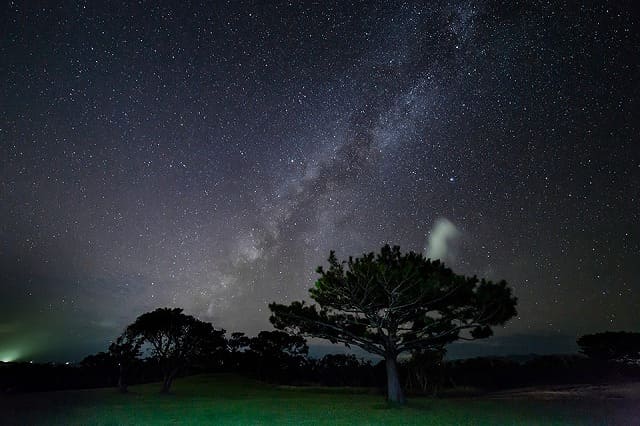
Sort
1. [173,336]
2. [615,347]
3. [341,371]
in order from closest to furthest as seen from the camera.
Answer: [173,336]
[615,347]
[341,371]

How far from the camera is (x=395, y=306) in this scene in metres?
27.1

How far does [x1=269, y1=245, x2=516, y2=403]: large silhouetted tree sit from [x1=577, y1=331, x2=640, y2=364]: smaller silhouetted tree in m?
42.0

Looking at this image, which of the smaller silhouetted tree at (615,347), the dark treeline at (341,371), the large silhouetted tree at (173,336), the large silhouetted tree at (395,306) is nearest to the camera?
the large silhouetted tree at (395,306)

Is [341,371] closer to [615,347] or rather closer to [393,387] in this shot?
[615,347]

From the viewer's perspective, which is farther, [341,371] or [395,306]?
[341,371]

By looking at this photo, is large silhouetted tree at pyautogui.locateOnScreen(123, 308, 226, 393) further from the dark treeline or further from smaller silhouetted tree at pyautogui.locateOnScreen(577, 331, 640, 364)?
smaller silhouetted tree at pyautogui.locateOnScreen(577, 331, 640, 364)

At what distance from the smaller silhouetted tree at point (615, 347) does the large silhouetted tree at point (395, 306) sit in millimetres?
42009

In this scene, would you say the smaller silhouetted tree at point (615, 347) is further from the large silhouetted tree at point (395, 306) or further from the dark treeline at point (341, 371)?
the large silhouetted tree at point (395, 306)

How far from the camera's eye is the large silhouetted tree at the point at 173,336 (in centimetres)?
4125

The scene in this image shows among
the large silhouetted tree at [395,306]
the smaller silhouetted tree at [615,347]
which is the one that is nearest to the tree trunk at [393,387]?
the large silhouetted tree at [395,306]

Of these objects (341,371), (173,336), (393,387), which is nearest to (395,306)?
(393,387)

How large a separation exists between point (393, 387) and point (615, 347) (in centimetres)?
4784

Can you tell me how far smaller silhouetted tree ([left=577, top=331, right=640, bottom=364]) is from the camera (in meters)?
57.7

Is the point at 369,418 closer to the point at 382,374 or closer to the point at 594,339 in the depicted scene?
the point at 382,374
